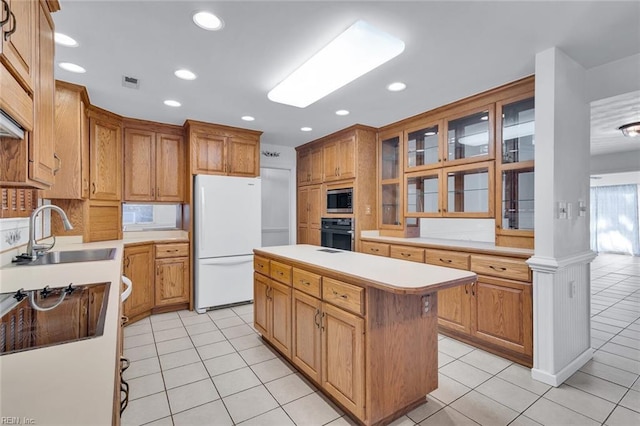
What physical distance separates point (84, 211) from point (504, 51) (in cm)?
406

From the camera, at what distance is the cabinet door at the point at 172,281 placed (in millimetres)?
3719

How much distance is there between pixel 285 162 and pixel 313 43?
337 centimetres

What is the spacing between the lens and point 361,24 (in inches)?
71.8

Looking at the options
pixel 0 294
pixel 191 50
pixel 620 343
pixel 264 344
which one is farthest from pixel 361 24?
pixel 620 343

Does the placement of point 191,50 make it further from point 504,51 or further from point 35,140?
point 504,51

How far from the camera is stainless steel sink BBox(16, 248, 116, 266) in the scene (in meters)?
2.25

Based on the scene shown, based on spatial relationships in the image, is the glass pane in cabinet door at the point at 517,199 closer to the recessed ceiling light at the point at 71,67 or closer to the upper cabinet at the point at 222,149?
the upper cabinet at the point at 222,149

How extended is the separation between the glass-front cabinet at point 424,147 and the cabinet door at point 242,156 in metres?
2.06

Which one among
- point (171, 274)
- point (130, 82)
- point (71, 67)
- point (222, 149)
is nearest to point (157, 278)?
point (171, 274)

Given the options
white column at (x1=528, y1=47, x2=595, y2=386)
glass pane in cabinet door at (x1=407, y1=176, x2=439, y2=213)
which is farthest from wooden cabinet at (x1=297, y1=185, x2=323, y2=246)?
white column at (x1=528, y1=47, x2=595, y2=386)

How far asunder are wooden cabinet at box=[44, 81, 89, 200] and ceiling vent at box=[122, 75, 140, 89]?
0.43 m

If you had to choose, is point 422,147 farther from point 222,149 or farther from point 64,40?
point 64,40

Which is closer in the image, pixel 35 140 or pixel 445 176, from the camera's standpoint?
pixel 35 140

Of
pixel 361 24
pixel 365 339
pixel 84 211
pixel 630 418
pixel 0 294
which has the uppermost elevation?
pixel 361 24
